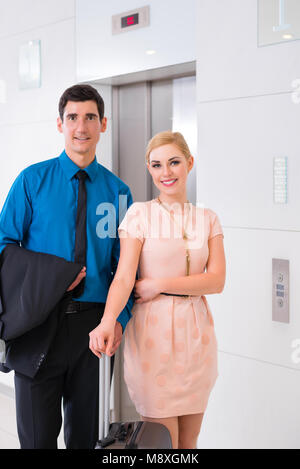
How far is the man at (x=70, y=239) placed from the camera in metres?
1.63

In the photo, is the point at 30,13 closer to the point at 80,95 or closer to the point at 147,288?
the point at 80,95

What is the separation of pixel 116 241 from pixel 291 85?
94 cm

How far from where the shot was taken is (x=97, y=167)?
1733 mm

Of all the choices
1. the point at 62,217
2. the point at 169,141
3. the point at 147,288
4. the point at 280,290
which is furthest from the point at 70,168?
the point at 280,290

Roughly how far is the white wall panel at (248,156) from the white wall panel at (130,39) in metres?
0.35

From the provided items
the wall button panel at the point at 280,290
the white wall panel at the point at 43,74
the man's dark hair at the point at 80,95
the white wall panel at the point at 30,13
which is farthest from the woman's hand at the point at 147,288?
the white wall panel at the point at 30,13

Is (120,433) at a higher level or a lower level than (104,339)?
→ lower

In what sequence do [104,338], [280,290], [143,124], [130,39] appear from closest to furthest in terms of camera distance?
[104,338]
[280,290]
[130,39]
[143,124]

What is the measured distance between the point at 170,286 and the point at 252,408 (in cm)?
100

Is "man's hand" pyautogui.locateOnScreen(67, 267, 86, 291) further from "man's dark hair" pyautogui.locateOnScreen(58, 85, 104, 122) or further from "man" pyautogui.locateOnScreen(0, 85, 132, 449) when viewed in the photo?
"man's dark hair" pyautogui.locateOnScreen(58, 85, 104, 122)

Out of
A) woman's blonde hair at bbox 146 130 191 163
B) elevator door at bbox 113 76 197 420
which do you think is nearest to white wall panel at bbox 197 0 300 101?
elevator door at bbox 113 76 197 420

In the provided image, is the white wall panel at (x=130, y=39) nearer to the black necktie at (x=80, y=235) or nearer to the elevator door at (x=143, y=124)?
the elevator door at (x=143, y=124)

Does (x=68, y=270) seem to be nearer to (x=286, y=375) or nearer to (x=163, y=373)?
(x=163, y=373)

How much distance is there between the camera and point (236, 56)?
2127 mm
